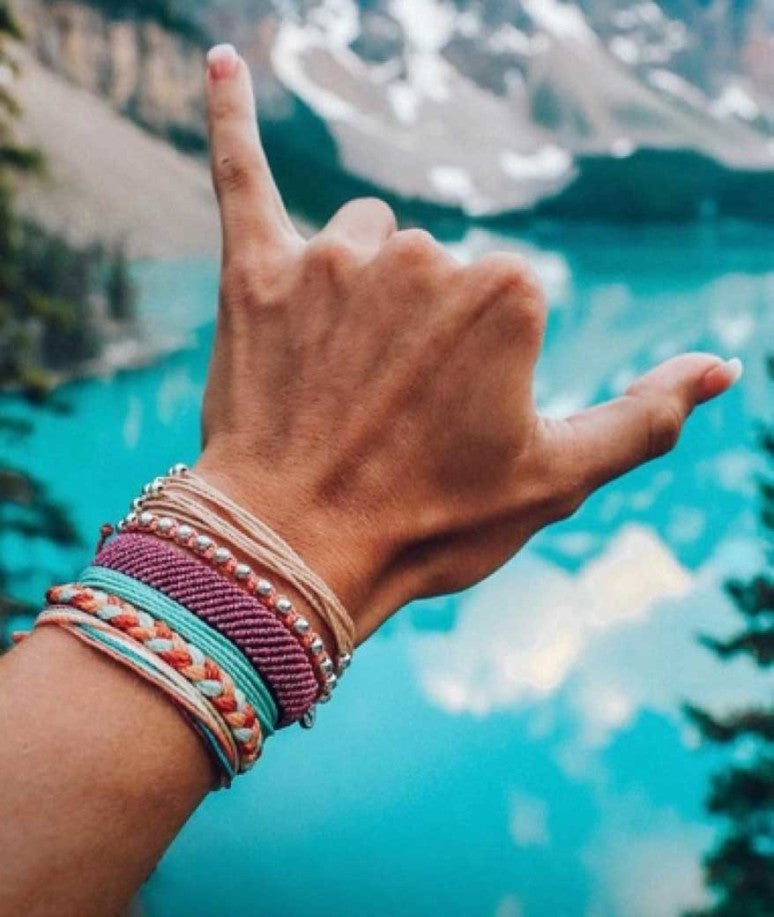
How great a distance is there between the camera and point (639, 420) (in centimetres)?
49

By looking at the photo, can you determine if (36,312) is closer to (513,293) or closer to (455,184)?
(455,184)

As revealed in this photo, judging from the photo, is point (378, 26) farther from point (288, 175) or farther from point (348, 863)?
point (348, 863)

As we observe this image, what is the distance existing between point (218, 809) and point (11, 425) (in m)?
0.81

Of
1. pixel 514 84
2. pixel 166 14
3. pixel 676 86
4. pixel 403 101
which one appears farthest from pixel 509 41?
pixel 166 14

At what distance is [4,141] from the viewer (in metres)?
1.88

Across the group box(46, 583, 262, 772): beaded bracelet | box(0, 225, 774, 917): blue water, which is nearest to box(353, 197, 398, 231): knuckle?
box(46, 583, 262, 772): beaded bracelet

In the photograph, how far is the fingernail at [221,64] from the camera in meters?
0.52

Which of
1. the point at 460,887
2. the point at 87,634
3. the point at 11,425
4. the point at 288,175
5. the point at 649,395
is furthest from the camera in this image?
the point at 288,175

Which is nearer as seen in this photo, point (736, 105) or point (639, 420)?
point (639, 420)

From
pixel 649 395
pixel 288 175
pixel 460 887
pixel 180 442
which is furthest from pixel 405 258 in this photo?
pixel 288 175

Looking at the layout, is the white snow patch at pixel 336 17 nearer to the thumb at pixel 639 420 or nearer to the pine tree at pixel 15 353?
the pine tree at pixel 15 353

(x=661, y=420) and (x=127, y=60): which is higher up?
(x=127, y=60)

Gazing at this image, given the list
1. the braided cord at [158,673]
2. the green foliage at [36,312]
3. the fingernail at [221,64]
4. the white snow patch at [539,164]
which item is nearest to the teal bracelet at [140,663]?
the braided cord at [158,673]

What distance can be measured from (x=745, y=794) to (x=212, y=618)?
1.36 metres
